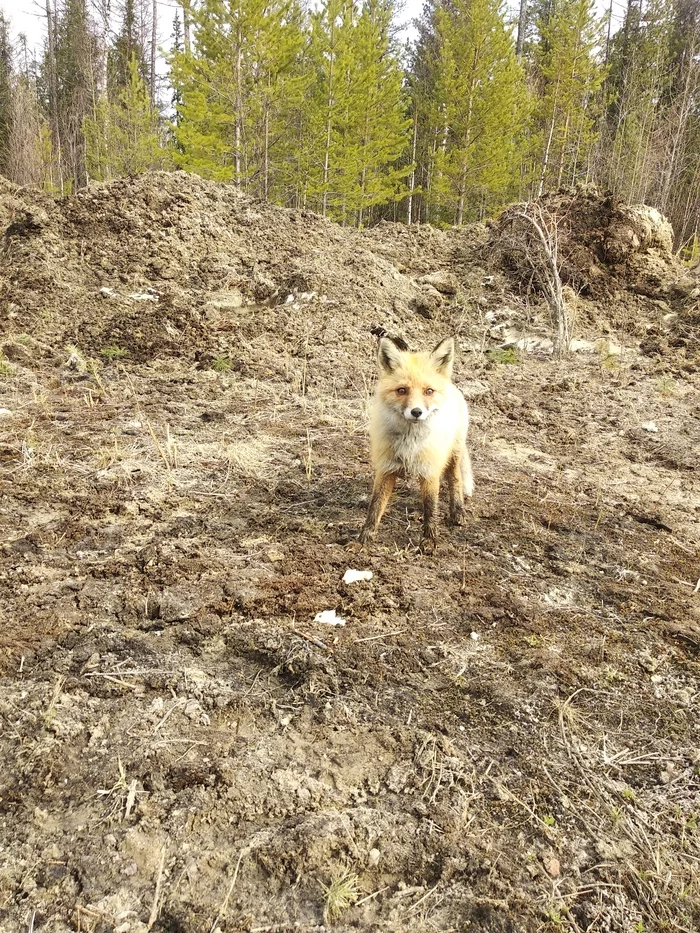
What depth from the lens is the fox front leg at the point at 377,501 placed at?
3.55 m

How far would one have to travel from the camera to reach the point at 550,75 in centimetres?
2358

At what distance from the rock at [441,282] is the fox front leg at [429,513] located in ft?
23.8

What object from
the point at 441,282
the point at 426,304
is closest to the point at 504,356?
the point at 426,304

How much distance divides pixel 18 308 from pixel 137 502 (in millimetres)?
5510

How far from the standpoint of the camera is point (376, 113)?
22875 mm

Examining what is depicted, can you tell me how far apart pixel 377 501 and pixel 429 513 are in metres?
0.37

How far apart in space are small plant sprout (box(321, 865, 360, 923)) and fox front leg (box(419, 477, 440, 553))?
2043 millimetres

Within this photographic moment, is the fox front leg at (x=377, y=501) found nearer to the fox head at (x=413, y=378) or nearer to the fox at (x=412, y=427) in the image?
the fox at (x=412, y=427)

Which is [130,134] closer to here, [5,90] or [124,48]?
[5,90]

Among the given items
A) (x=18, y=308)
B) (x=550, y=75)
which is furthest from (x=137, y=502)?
(x=550, y=75)

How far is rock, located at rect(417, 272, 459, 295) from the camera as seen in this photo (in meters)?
9.89

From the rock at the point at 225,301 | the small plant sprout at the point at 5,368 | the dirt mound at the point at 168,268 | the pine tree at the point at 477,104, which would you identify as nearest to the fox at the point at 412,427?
the dirt mound at the point at 168,268

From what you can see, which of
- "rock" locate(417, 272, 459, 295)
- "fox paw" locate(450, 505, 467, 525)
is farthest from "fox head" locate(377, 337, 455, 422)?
"rock" locate(417, 272, 459, 295)

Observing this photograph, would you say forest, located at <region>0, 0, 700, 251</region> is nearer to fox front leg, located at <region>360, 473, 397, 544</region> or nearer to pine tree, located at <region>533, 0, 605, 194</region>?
pine tree, located at <region>533, 0, 605, 194</region>
